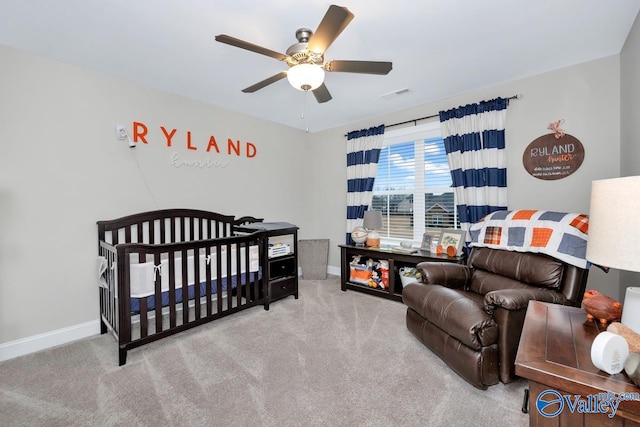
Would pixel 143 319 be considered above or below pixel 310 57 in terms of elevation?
below

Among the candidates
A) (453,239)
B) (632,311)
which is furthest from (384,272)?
(632,311)

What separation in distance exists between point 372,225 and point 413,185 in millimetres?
771

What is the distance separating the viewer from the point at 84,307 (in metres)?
2.48

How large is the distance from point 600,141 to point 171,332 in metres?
3.99

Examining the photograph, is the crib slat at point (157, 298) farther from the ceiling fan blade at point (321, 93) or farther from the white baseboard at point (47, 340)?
the ceiling fan blade at point (321, 93)

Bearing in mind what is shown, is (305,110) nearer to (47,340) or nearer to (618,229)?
(618,229)

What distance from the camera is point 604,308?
4.03 ft

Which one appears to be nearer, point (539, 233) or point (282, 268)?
point (539, 233)

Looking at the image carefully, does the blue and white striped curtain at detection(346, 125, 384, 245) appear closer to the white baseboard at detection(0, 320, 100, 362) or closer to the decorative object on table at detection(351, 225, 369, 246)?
the decorative object on table at detection(351, 225, 369, 246)

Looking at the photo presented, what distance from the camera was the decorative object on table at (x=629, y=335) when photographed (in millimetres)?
923

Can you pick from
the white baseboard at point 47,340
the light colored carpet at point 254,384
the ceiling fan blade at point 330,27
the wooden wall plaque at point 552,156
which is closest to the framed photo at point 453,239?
the wooden wall plaque at point 552,156

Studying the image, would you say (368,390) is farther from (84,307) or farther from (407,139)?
(407,139)

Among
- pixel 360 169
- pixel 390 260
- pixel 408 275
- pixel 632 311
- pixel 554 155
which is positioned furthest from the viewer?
pixel 360 169

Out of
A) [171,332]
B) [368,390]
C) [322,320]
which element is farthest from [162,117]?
[368,390]
